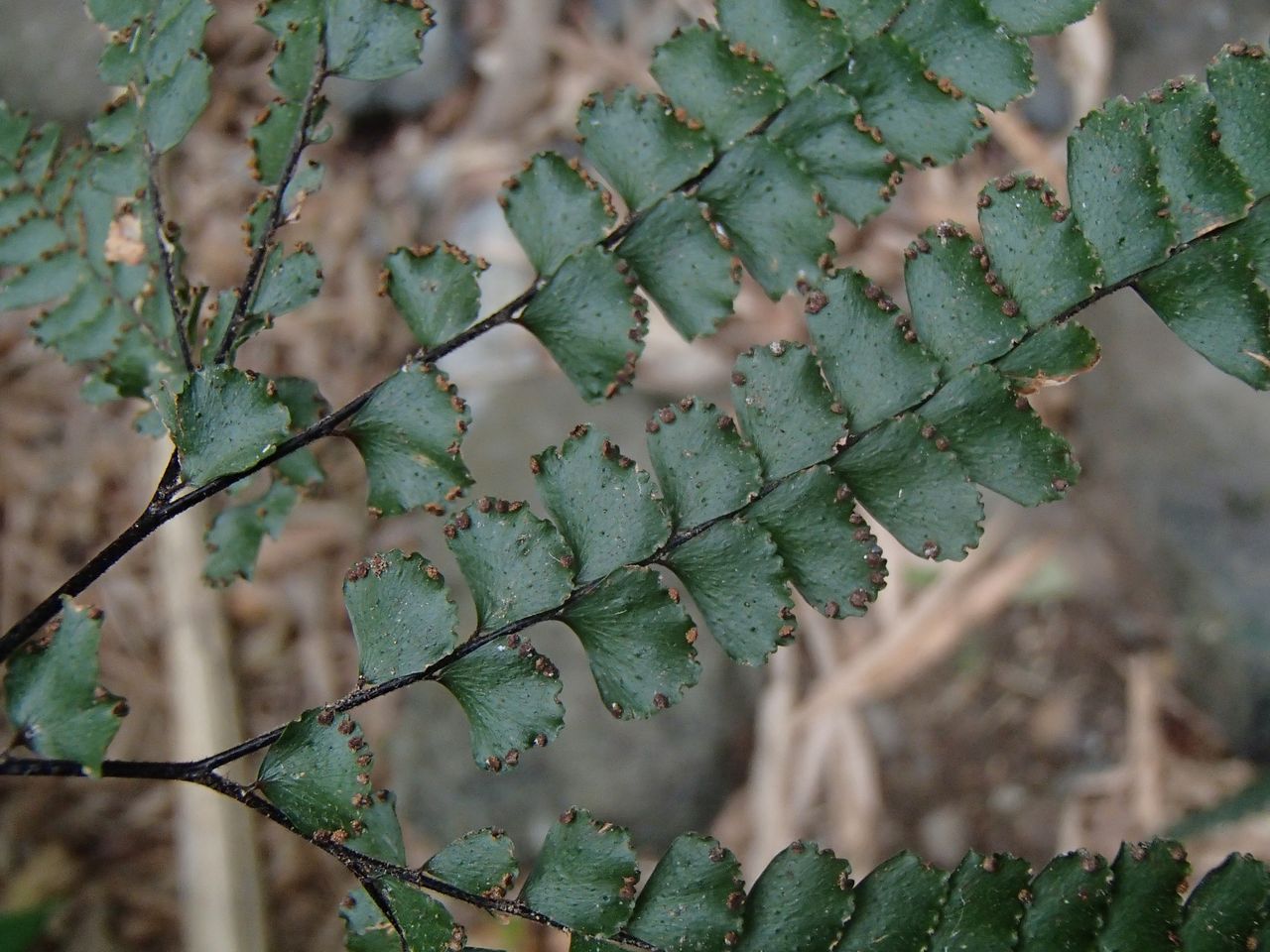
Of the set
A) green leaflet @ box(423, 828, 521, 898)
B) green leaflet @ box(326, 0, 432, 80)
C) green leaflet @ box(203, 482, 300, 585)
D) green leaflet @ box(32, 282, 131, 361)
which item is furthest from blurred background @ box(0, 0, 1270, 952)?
green leaflet @ box(326, 0, 432, 80)

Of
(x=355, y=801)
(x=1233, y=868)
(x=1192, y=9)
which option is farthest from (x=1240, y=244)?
(x=1192, y=9)

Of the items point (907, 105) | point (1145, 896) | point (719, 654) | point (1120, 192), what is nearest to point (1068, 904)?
point (1145, 896)

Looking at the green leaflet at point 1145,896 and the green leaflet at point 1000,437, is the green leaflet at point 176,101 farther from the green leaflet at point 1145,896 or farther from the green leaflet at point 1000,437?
the green leaflet at point 1145,896

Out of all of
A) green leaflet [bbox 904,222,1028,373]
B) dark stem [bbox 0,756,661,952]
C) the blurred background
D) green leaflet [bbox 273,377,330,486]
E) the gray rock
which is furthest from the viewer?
the gray rock

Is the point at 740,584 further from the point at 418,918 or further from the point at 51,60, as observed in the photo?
the point at 51,60

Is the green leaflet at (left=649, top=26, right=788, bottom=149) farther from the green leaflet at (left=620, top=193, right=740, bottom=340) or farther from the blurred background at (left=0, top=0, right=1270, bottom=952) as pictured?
the blurred background at (left=0, top=0, right=1270, bottom=952)

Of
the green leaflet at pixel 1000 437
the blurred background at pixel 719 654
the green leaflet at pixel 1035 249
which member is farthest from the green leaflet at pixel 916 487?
the blurred background at pixel 719 654
